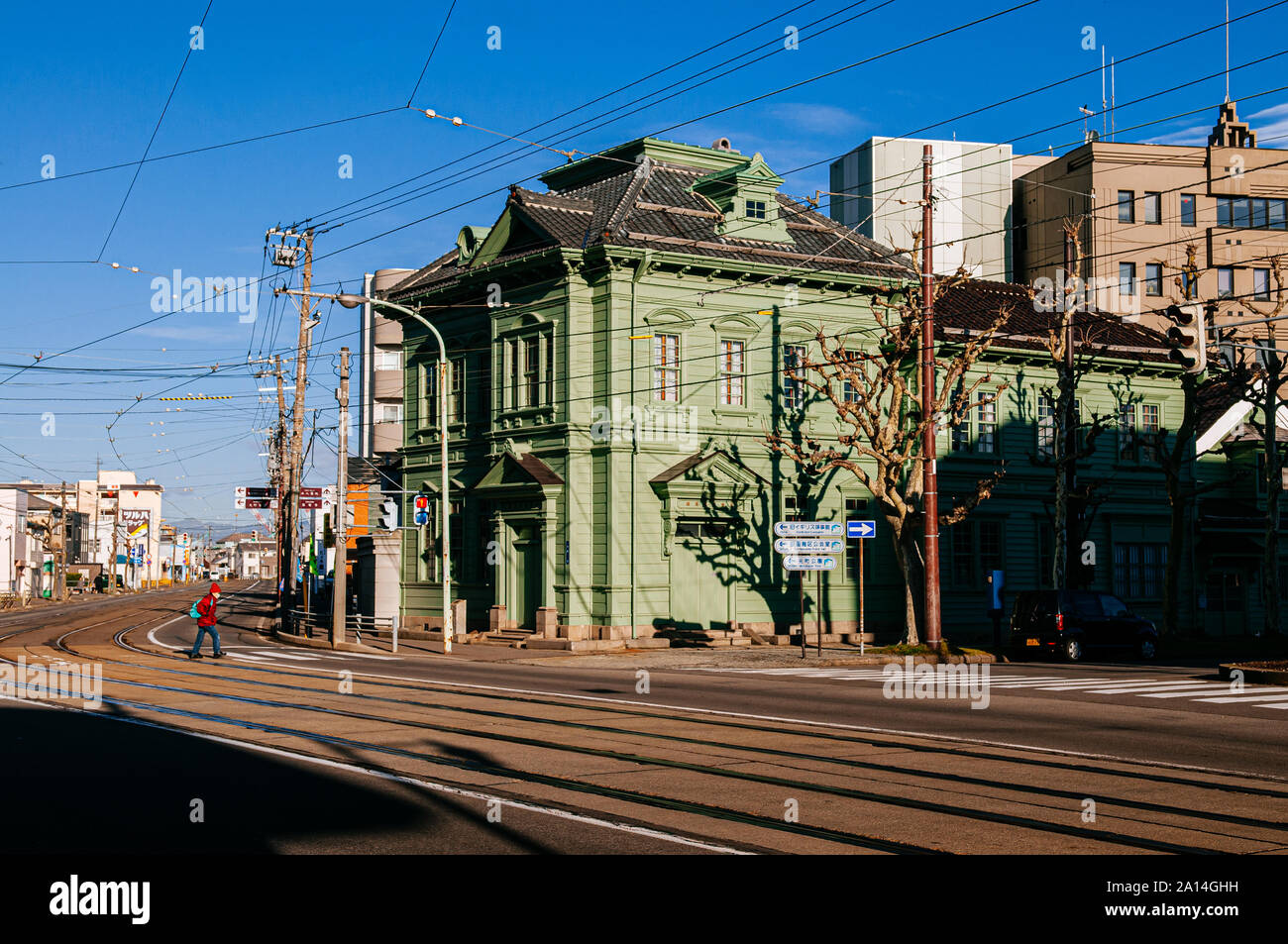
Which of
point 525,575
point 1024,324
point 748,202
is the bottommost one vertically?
point 525,575

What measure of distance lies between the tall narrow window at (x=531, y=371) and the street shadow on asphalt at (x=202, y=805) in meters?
24.5

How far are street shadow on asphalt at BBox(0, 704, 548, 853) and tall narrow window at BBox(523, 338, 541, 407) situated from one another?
80.3 ft

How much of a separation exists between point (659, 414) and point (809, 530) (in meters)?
7.32

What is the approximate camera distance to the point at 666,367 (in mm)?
37031

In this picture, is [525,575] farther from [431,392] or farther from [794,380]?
[794,380]

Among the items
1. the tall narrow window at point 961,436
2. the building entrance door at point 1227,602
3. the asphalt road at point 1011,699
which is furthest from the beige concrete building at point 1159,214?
the asphalt road at point 1011,699

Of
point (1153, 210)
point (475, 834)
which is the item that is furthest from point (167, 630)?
point (1153, 210)

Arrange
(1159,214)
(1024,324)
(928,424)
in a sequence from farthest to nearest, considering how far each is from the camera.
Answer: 1. (1159,214)
2. (1024,324)
3. (928,424)

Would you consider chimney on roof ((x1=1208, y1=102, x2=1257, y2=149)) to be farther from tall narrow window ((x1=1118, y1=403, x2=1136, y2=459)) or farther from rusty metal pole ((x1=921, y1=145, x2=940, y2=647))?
rusty metal pole ((x1=921, y1=145, x2=940, y2=647))

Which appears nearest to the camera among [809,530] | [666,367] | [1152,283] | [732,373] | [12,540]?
[809,530]

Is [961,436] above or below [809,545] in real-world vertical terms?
above

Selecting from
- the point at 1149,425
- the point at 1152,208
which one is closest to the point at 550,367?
the point at 1149,425

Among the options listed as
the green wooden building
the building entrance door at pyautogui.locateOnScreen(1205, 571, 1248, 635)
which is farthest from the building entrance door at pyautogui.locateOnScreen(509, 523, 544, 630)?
the building entrance door at pyautogui.locateOnScreen(1205, 571, 1248, 635)
